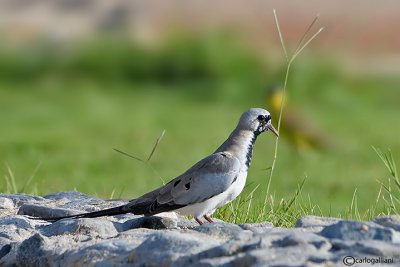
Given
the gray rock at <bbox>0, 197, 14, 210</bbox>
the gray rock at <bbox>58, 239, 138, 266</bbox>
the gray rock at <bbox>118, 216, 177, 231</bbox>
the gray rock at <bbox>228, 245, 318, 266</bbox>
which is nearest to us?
the gray rock at <bbox>228, 245, 318, 266</bbox>

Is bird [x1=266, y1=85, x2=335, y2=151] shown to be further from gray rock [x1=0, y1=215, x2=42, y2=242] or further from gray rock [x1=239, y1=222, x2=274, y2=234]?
gray rock [x1=239, y1=222, x2=274, y2=234]

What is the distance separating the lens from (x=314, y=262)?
340 centimetres

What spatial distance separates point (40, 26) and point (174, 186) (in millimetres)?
15377

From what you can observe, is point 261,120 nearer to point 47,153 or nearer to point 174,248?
point 174,248

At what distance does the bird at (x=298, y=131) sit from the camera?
1162 cm

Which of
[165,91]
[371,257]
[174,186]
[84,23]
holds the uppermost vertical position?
[84,23]

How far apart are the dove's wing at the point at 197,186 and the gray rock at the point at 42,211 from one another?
1.30 feet

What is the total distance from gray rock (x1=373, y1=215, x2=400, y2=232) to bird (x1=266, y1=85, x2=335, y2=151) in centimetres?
748

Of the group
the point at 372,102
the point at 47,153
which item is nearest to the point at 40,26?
the point at 372,102

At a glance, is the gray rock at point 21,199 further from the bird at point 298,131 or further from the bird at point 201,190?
the bird at point 298,131

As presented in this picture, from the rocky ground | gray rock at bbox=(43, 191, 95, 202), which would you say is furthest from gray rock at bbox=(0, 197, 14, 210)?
the rocky ground

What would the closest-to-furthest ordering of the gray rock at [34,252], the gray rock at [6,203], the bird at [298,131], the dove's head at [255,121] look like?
the gray rock at [34,252] < the dove's head at [255,121] < the gray rock at [6,203] < the bird at [298,131]

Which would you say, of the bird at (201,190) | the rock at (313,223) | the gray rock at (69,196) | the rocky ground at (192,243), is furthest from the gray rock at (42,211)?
the rock at (313,223)

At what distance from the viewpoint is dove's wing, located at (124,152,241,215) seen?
4367 millimetres
